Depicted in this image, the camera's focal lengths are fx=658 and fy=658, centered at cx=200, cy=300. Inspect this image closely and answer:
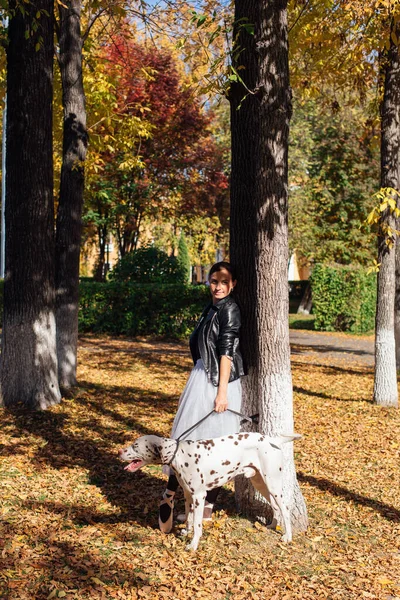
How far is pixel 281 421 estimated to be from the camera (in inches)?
197

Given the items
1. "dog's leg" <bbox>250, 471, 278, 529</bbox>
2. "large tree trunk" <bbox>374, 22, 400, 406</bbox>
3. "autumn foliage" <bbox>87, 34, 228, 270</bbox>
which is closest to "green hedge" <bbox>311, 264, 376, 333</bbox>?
"autumn foliage" <bbox>87, 34, 228, 270</bbox>

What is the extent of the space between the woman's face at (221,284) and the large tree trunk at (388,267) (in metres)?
5.41

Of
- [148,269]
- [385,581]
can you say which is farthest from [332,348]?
[385,581]

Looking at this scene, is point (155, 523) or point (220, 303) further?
point (155, 523)

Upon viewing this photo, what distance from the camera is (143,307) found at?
17.6 metres

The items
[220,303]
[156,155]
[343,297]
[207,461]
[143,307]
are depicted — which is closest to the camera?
[207,461]

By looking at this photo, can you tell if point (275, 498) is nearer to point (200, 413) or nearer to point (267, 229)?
point (200, 413)

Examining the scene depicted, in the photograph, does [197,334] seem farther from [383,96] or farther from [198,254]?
[198,254]

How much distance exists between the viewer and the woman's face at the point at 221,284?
489 centimetres

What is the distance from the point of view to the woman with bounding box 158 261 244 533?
4660mm

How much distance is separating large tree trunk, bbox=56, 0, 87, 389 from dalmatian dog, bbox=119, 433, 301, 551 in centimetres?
542

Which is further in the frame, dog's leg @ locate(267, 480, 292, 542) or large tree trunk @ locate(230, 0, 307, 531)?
large tree trunk @ locate(230, 0, 307, 531)

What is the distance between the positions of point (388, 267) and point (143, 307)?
899cm

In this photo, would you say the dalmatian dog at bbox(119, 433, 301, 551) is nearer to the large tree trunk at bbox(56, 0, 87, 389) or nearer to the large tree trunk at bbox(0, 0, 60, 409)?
the large tree trunk at bbox(0, 0, 60, 409)
